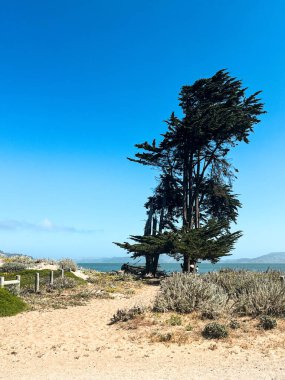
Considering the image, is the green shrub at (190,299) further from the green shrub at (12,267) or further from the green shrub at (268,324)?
the green shrub at (12,267)

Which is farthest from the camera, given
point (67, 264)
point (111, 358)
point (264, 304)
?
point (67, 264)

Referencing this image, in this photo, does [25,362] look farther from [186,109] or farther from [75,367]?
[186,109]

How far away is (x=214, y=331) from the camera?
10.2 meters

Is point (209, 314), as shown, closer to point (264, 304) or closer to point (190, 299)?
point (190, 299)

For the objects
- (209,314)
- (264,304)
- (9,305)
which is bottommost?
(9,305)

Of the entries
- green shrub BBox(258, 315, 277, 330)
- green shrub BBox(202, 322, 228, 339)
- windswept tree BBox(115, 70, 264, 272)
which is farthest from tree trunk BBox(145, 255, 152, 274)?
green shrub BBox(202, 322, 228, 339)

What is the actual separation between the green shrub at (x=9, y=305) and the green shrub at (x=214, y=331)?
8.60 metres

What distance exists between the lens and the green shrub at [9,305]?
585 inches

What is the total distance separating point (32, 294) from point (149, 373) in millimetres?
14438

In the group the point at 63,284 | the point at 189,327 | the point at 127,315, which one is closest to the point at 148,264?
the point at 63,284

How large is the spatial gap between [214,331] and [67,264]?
26482 mm

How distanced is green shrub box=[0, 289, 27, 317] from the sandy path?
2.53 m

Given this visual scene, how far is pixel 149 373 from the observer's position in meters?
7.79

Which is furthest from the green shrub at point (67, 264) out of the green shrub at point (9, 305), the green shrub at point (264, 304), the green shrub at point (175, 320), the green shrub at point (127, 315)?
the green shrub at point (264, 304)
